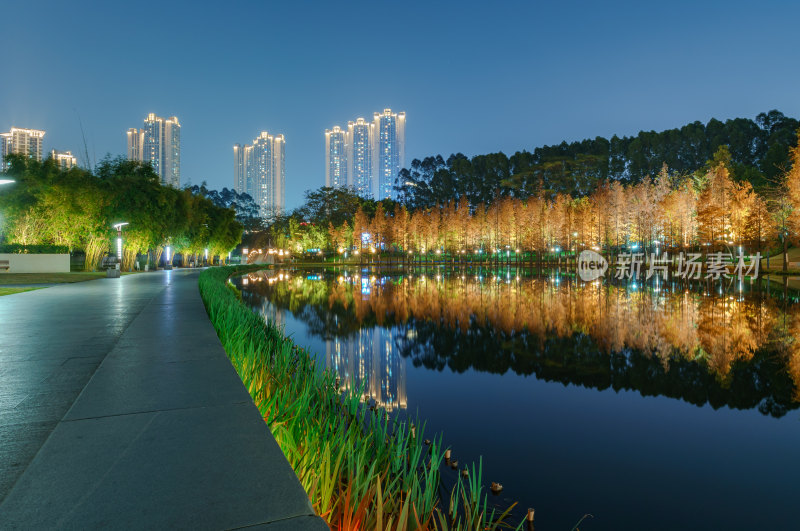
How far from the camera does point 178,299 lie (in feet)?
41.4

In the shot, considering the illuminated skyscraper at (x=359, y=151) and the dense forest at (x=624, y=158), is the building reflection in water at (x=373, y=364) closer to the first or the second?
the dense forest at (x=624, y=158)

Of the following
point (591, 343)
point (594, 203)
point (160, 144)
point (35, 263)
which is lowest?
point (591, 343)

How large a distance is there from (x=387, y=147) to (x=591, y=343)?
183 m

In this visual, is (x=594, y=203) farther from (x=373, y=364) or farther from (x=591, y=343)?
(x=373, y=364)

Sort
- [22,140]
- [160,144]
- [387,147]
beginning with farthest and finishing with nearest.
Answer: [387,147] → [160,144] → [22,140]

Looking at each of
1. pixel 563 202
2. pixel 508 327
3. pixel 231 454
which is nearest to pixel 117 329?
pixel 231 454

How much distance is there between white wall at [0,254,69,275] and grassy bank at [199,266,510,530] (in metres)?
31.6

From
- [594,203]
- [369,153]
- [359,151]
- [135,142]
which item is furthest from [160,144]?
[594,203]

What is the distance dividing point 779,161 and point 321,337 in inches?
2992

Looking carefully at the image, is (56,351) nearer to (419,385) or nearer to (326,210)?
(419,385)

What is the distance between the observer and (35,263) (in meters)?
29.6

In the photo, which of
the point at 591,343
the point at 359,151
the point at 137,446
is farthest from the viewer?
the point at 359,151

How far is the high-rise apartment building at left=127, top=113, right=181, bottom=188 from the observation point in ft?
560

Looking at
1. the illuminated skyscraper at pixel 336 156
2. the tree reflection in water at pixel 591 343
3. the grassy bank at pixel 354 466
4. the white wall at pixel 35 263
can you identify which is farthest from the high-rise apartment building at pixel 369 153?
the grassy bank at pixel 354 466
